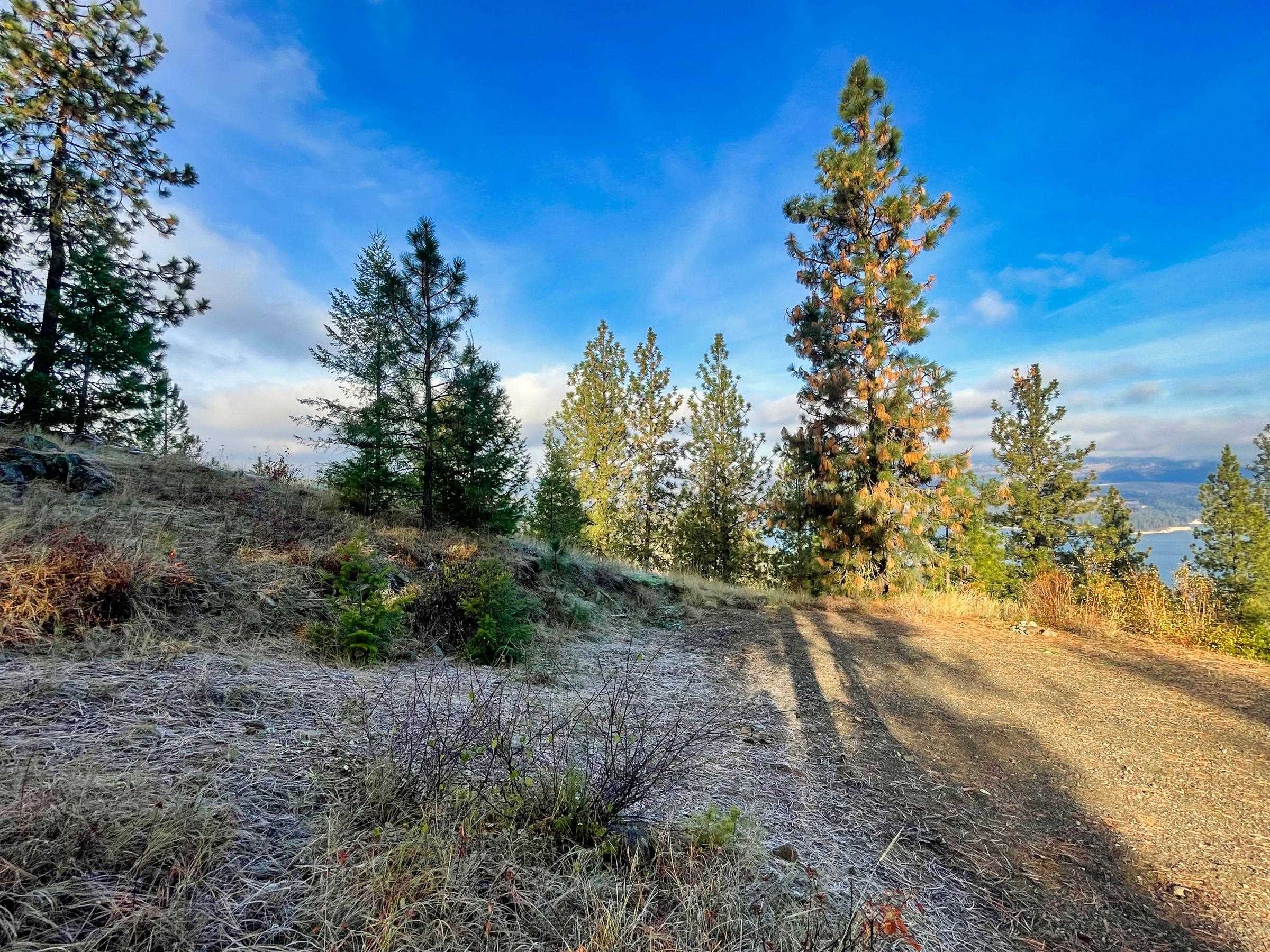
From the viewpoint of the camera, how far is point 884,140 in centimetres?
1223

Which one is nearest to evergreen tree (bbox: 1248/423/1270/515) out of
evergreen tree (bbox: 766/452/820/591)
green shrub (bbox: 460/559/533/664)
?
evergreen tree (bbox: 766/452/820/591)

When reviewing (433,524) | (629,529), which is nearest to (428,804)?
(433,524)

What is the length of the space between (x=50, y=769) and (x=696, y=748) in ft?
10.0

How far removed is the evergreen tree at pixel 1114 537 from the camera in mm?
22359

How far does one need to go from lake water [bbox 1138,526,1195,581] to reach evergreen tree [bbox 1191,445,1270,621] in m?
0.80

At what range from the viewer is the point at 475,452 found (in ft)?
29.1

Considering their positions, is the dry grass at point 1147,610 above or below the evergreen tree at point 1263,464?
below

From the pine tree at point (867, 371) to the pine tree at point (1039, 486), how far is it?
14.5 metres

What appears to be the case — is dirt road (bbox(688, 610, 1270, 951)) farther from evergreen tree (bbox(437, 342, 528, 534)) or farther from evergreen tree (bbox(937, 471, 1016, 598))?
evergreen tree (bbox(937, 471, 1016, 598))

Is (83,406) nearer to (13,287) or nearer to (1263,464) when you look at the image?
(13,287)

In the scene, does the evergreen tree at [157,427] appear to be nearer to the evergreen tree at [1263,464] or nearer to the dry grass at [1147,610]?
the dry grass at [1147,610]

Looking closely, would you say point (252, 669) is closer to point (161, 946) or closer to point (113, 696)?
point (113, 696)

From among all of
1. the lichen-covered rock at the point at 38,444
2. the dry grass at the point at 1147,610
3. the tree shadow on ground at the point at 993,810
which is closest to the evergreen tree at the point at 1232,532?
the dry grass at the point at 1147,610

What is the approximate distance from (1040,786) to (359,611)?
5142 mm
